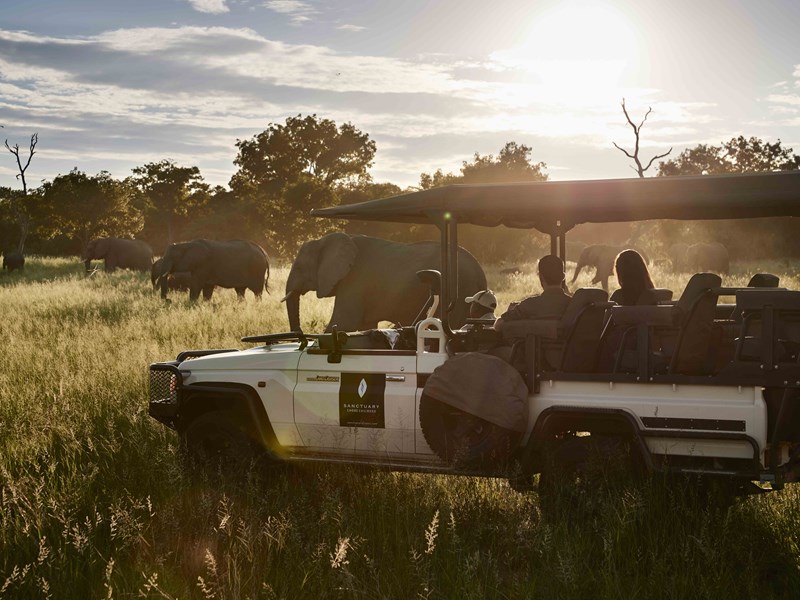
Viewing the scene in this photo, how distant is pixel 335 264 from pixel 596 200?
9.10m

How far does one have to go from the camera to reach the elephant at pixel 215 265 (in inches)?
1098

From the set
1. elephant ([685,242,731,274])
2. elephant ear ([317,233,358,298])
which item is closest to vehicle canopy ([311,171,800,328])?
elephant ear ([317,233,358,298])

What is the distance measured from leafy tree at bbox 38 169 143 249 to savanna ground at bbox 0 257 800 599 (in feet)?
197

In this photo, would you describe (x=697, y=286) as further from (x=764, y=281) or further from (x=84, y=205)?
(x=84, y=205)

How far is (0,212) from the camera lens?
69938 millimetres

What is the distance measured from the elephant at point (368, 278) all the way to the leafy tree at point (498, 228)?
31.5m

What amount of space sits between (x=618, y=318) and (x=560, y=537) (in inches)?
55.9

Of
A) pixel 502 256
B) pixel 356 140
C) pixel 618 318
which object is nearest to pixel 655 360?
pixel 618 318

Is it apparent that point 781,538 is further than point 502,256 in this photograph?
No

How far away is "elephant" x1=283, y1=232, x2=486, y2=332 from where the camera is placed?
14820 mm

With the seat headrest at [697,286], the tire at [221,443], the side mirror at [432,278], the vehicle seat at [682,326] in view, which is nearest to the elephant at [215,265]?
the tire at [221,443]

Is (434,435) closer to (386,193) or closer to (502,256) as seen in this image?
(502,256)

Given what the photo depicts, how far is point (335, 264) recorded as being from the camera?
14781mm

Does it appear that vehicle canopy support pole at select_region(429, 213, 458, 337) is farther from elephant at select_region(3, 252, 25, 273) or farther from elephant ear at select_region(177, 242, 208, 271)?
elephant at select_region(3, 252, 25, 273)
